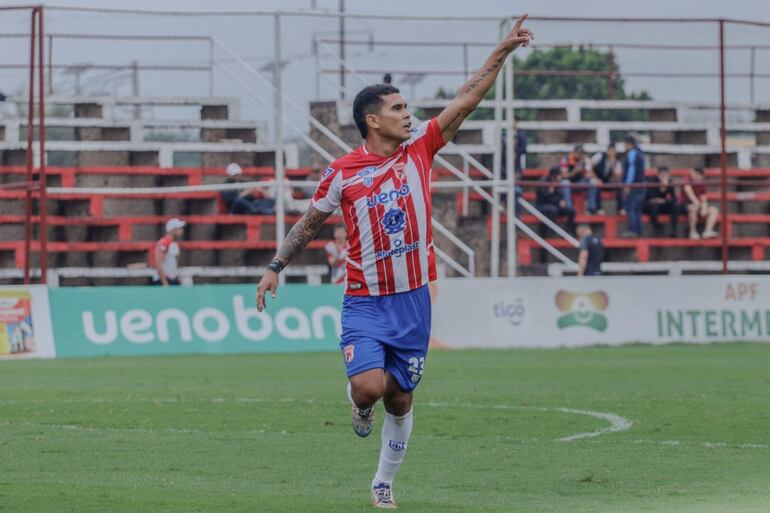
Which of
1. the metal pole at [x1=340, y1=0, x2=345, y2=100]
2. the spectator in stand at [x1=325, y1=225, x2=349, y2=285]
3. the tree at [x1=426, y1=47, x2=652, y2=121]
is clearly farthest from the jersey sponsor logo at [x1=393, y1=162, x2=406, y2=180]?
the tree at [x1=426, y1=47, x2=652, y2=121]

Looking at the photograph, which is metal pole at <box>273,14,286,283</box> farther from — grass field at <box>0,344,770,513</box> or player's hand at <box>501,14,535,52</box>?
player's hand at <box>501,14,535,52</box>

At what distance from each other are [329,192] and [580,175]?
23367mm

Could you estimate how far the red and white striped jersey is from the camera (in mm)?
8969

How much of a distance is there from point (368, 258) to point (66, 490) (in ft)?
7.61

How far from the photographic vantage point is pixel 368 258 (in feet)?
29.6

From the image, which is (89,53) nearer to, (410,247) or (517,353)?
(517,353)

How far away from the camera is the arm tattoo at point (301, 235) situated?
9.30 meters

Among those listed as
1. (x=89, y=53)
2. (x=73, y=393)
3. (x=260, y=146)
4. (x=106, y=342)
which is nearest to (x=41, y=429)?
(x=73, y=393)

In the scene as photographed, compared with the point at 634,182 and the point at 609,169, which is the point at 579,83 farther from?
the point at 634,182

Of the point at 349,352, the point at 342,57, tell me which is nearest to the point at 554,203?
the point at 342,57

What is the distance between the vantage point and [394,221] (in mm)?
8961

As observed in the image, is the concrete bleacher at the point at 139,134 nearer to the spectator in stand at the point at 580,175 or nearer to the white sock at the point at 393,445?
the spectator in stand at the point at 580,175

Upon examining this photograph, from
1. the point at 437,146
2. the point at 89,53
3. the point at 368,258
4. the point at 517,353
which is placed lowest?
the point at 517,353

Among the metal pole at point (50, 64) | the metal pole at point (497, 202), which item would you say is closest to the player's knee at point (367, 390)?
the metal pole at point (497, 202)
